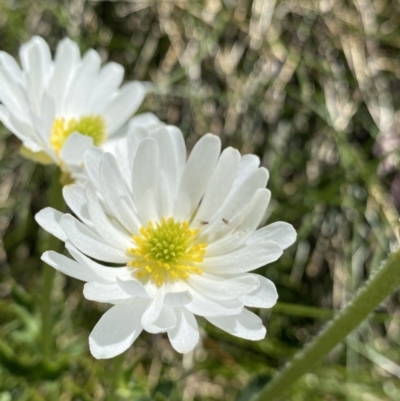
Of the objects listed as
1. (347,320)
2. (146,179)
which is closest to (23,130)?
(146,179)

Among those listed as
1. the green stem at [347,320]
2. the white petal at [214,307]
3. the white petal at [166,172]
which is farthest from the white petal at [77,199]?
the green stem at [347,320]

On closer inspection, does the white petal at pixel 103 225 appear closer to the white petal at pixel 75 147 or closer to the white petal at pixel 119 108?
the white petal at pixel 75 147

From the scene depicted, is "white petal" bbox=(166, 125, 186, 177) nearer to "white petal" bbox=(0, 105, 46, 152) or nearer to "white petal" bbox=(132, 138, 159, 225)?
"white petal" bbox=(132, 138, 159, 225)

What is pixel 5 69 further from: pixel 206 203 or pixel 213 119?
pixel 213 119

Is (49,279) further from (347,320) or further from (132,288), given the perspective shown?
(347,320)

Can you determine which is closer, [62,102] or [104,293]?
[104,293]
